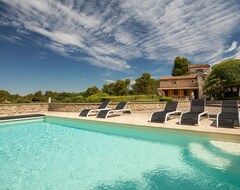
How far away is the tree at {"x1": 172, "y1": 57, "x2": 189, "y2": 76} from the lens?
198 ft

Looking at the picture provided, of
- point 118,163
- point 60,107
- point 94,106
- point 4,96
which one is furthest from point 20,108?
point 4,96

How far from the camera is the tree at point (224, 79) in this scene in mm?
31602

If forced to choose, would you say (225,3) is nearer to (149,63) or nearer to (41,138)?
(41,138)

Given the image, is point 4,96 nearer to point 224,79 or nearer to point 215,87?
point 215,87

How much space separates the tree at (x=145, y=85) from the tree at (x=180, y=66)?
47.2ft

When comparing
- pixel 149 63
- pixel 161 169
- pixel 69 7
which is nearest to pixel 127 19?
pixel 69 7

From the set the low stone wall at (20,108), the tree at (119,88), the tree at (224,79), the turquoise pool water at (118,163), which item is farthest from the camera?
the tree at (119,88)

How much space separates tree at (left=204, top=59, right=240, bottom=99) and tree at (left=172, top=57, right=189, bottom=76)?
87.9 ft

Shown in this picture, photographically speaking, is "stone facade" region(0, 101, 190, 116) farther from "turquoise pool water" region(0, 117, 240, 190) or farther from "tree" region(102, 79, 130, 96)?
"tree" region(102, 79, 130, 96)

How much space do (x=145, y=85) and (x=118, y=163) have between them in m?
44.0

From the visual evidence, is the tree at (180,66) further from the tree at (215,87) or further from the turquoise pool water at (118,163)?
the turquoise pool water at (118,163)

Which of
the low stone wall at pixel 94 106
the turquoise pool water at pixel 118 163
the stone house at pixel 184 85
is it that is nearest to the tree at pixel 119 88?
the stone house at pixel 184 85

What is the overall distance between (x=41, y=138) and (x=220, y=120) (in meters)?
9.43

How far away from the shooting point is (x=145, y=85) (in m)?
49.4
